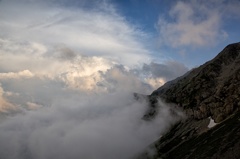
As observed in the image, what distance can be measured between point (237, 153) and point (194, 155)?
155ft

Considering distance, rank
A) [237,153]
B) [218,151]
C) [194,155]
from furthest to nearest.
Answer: [194,155], [218,151], [237,153]

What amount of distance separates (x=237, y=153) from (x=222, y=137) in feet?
155

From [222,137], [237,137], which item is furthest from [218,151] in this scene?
[222,137]

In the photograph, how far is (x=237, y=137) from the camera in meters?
179

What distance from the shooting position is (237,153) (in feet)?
498

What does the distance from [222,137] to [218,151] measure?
92.5ft

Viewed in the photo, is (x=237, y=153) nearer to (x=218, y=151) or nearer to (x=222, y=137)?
(x=218, y=151)

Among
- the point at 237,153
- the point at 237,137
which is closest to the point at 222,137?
the point at 237,137

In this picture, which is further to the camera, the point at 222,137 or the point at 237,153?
the point at 222,137

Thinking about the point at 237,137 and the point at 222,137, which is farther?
the point at 222,137

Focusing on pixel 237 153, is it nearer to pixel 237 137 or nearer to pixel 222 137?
pixel 237 137

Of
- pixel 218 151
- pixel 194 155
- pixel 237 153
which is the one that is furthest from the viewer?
pixel 194 155

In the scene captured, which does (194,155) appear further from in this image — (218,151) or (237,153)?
(237,153)

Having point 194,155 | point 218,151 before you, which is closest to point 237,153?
point 218,151
